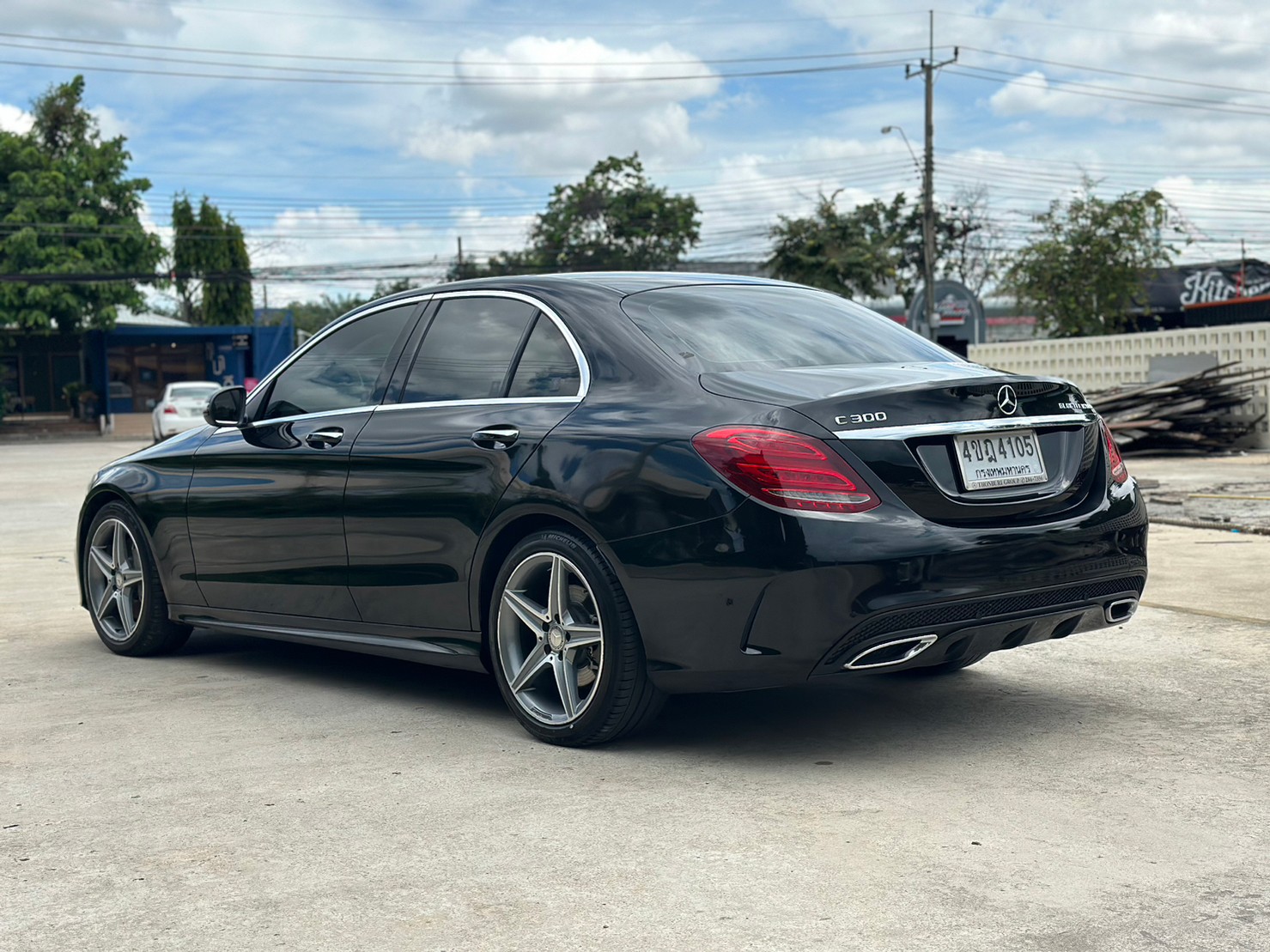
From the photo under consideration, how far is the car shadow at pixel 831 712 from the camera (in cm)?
494

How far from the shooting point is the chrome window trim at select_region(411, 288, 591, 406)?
5.08 meters

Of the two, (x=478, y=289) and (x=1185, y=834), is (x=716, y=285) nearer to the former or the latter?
(x=478, y=289)

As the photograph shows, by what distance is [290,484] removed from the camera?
5984 mm

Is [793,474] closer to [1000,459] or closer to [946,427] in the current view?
[946,427]

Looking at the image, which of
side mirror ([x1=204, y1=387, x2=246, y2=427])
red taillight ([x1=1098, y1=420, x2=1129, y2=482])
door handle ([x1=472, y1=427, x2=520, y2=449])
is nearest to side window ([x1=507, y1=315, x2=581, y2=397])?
door handle ([x1=472, y1=427, x2=520, y2=449])

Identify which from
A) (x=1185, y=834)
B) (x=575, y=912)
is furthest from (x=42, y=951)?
(x=1185, y=834)

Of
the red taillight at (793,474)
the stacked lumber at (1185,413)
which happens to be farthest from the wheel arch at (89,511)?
the stacked lumber at (1185,413)

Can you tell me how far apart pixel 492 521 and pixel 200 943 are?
2.07 m

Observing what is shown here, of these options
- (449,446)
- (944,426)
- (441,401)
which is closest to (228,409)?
(441,401)

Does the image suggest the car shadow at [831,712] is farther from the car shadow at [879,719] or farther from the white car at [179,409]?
the white car at [179,409]

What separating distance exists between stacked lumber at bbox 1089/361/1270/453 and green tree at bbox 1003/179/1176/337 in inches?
876

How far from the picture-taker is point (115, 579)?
7.15m

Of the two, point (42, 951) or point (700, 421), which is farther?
point (700, 421)

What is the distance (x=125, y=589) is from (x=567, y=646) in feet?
9.98
